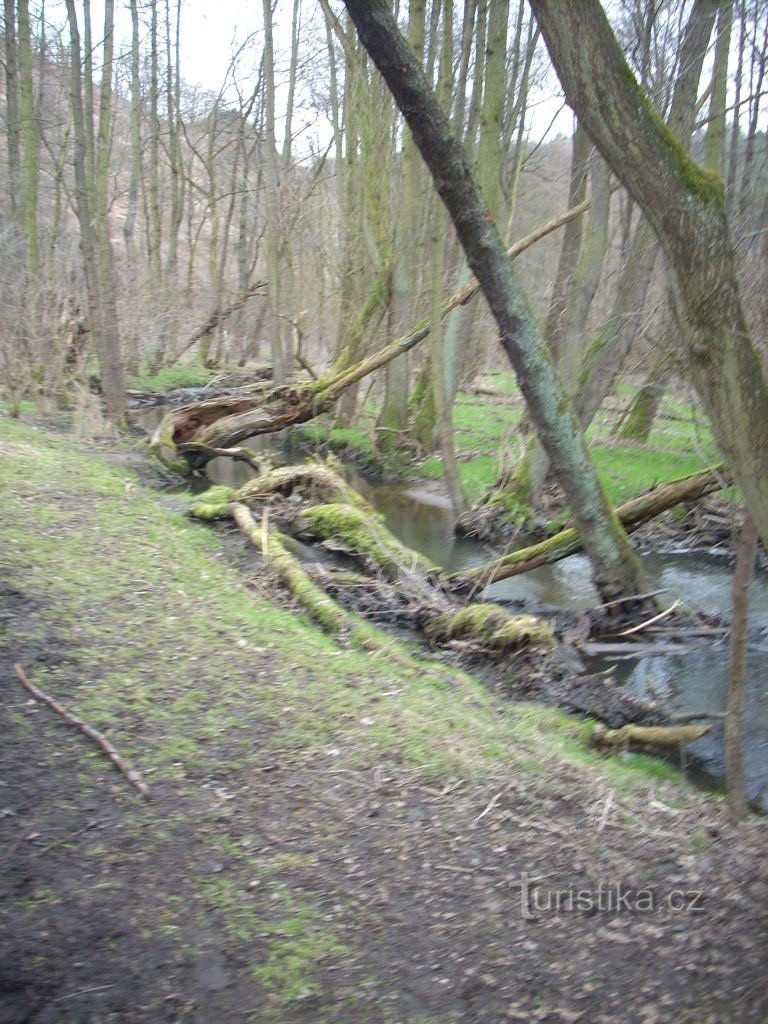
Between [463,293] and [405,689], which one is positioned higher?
[463,293]

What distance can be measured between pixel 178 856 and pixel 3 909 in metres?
0.74

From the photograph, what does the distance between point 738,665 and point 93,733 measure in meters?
3.44

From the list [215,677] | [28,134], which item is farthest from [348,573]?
[28,134]

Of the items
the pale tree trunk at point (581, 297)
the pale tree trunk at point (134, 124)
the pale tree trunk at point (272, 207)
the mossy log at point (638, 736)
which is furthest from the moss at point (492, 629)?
the pale tree trunk at point (134, 124)

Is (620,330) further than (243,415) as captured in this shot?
No

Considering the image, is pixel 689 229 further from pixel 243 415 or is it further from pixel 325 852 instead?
pixel 243 415

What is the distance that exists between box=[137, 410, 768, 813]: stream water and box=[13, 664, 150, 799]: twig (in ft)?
13.2

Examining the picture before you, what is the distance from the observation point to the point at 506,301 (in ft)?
23.4

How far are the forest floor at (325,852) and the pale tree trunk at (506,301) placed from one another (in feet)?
9.65

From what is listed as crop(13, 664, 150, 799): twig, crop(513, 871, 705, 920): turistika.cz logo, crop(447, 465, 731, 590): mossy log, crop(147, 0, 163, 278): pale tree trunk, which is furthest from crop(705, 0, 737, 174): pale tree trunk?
crop(147, 0, 163, 278): pale tree trunk

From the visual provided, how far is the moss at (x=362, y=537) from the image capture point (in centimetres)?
920

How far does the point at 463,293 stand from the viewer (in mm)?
12531

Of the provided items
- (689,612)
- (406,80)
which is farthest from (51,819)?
(689,612)

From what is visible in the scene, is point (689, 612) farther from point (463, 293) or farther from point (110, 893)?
point (110, 893)
